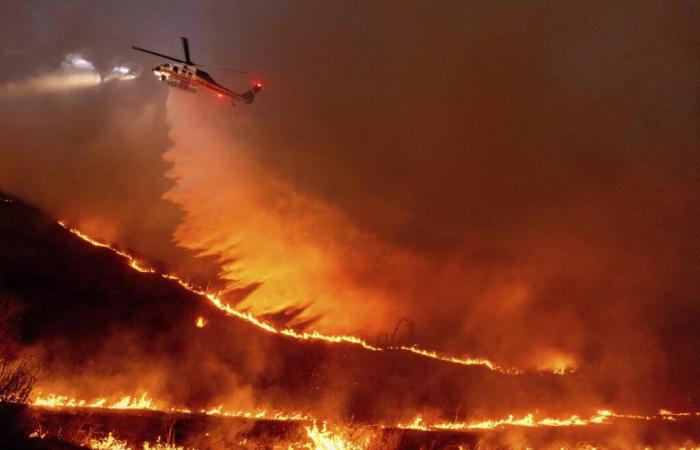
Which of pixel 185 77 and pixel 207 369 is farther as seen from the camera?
pixel 185 77

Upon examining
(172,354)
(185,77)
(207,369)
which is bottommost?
(207,369)

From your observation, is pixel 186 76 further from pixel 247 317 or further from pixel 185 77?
pixel 247 317

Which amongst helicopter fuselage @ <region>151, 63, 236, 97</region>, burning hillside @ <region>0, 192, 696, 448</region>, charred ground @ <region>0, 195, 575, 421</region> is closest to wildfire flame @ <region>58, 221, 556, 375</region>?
burning hillside @ <region>0, 192, 696, 448</region>

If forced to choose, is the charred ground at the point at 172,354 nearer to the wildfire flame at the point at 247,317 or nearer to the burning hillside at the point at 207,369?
the burning hillside at the point at 207,369

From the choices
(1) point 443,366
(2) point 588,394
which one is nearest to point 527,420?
(1) point 443,366

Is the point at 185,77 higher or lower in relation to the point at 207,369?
higher

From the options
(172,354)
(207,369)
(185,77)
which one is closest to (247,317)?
(207,369)

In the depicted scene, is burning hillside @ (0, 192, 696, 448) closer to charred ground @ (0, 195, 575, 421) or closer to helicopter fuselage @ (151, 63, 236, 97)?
charred ground @ (0, 195, 575, 421)

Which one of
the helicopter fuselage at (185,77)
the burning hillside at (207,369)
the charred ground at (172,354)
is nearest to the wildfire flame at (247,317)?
the burning hillside at (207,369)

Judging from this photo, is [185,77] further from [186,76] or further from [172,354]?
[172,354]

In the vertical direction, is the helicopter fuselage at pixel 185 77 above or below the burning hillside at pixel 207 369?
above

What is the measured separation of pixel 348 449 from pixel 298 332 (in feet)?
25.3

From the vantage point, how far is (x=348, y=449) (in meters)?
12.1

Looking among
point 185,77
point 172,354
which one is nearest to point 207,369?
A: point 172,354
